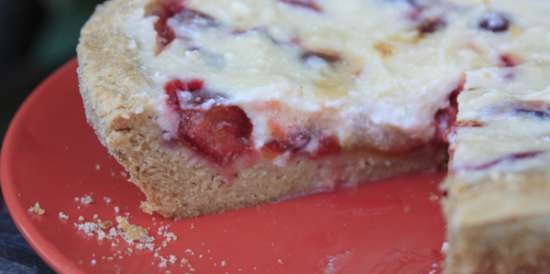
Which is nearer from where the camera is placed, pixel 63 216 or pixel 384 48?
pixel 63 216

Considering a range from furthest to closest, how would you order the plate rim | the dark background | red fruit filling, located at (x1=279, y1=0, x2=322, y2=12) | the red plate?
the dark background < red fruit filling, located at (x1=279, y1=0, x2=322, y2=12) < the red plate < the plate rim

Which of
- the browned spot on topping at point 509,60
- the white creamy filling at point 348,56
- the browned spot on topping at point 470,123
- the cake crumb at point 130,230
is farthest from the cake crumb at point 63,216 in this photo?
the browned spot on topping at point 509,60

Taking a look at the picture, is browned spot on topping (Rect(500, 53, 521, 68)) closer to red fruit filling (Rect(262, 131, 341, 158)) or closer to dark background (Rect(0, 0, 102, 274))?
red fruit filling (Rect(262, 131, 341, 158))

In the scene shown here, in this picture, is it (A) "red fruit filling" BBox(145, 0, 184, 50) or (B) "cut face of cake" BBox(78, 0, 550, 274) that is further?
(A) "red fruit filling" BBox(145, 0, 184, 50)

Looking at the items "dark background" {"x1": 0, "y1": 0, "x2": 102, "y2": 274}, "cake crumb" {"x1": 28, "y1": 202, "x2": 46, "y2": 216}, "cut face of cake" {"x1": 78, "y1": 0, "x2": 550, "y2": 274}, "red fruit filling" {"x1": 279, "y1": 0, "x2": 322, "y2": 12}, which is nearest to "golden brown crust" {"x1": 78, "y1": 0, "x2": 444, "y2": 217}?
"cut face of cake" {"x1": 78, "y1": 0, "x2": 550, "y2": 274}

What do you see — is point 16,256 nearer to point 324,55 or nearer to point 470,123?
point 324,55

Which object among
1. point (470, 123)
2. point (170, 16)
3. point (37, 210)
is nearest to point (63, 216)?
point (37, 210)

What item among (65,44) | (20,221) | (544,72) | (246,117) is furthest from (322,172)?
(65,44)
